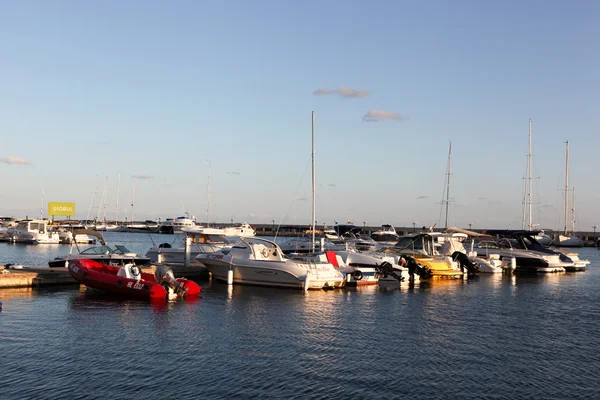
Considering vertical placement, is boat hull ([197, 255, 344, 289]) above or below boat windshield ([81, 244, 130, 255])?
below

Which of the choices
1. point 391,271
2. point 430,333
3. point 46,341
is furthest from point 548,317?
point 46,341

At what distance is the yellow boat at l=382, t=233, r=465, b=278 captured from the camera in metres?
45.3

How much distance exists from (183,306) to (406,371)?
12.9 m

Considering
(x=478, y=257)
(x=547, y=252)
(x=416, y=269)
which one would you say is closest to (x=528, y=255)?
(x=547, y=252)

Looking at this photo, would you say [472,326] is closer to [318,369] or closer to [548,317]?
[548,317]

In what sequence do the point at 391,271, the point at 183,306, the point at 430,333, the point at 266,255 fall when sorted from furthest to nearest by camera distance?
the point at 391,271, the point at 266,255, the point at 183,306, the point at 430,333

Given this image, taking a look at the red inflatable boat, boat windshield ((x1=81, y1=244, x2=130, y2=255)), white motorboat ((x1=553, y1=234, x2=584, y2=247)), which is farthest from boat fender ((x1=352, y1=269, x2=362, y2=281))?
white motorboat ((x1=553, y1=234, x2=584, y2=247))

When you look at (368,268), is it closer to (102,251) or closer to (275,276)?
(275,276)

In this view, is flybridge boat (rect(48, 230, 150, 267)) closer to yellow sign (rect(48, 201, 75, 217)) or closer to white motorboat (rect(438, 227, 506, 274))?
white motorboat (rect(438, 227, 506, 274))

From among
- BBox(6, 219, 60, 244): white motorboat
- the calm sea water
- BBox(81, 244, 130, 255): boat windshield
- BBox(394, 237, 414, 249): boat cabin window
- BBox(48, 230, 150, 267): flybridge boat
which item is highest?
BBox(394, 237, 414, 249): boat cabin window

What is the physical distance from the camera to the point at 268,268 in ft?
116

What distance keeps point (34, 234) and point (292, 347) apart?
271 feet

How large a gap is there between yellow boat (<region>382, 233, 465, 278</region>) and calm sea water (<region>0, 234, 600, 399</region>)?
11801 millimetres

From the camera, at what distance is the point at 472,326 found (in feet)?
84.6
